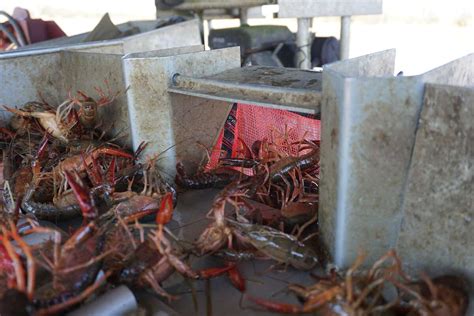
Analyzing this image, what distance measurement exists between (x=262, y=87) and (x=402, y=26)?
13.9 metres

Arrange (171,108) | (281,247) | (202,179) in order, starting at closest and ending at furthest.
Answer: (281,247)
(171,108)
(202,179)

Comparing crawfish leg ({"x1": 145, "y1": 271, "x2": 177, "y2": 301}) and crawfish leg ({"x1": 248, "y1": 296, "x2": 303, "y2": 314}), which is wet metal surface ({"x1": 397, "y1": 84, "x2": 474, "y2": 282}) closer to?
crawfish leg ({"x1": 248, "y1": 296, "x2": 303, "y2": 314})

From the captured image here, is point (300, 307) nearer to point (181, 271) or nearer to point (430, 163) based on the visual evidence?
point (181, 271)

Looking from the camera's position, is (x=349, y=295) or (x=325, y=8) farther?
(x=325, y=8)

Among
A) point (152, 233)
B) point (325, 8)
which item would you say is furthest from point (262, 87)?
point (325, 8)

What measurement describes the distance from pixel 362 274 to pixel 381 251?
14cm

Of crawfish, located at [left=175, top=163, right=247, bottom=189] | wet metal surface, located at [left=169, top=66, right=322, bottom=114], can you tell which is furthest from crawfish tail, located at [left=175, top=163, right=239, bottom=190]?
wet metal surface, located at [left=169, top=66, right=322, bottom=114]

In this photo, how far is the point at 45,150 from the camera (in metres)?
2.80

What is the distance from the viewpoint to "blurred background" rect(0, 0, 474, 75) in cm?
1005

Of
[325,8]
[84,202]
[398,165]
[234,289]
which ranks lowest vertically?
[234,289]

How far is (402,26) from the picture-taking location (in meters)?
14.2

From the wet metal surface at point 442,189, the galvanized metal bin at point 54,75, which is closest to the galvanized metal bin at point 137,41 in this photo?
the galvanized metal bin at point 54,75

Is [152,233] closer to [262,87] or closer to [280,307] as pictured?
[280,307]

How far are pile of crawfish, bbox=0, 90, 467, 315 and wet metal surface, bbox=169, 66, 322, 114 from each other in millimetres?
391
